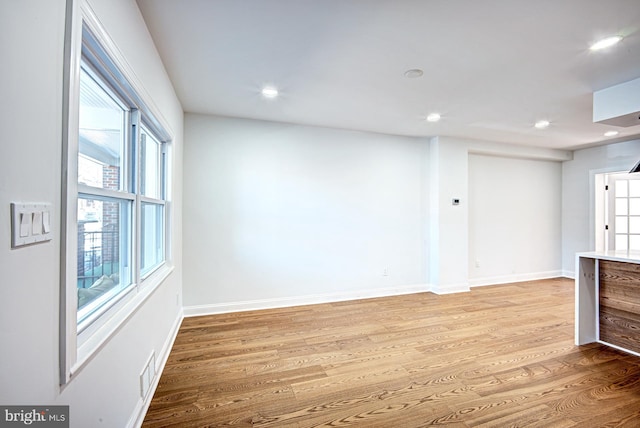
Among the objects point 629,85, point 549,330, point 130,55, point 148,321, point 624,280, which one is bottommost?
point 549,330

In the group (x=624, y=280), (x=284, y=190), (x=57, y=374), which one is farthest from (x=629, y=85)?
(x=57, y=374)

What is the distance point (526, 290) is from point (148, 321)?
5.52 metres

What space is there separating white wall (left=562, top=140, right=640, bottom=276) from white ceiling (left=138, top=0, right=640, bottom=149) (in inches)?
89.4

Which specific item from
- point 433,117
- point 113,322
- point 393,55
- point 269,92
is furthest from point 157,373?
point 433,117

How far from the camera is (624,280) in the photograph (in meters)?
2.67

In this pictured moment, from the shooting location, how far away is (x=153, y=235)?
2.65 m

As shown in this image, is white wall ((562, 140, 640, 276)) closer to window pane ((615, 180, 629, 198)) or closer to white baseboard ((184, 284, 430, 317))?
window pane ((615, 180, 629, 198))

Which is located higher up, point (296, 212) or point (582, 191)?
point (582, 191)

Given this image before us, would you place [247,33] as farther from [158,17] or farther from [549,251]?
[549,251]

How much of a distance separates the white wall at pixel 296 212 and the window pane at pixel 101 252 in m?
1.80

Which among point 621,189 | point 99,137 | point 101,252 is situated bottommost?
point 101,252

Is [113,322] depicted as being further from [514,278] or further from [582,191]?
[582,191]

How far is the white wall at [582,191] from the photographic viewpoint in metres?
4.99

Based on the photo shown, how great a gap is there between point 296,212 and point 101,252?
2629 mm
